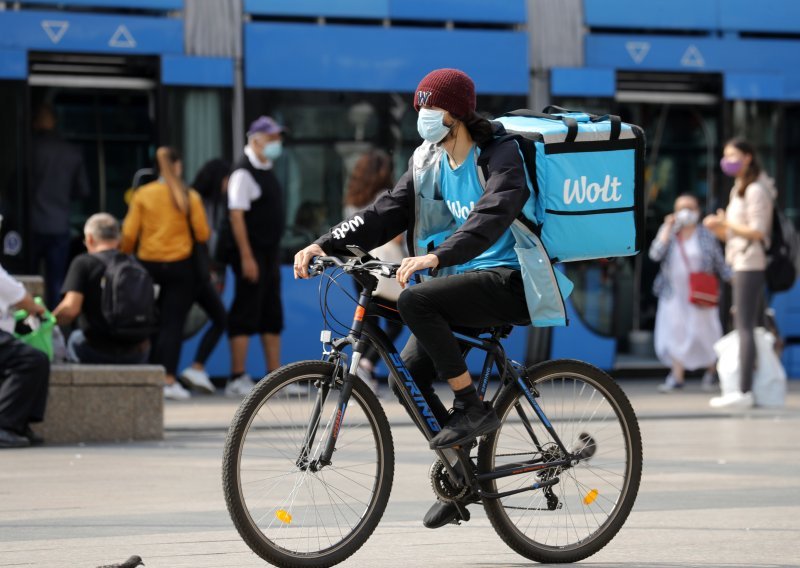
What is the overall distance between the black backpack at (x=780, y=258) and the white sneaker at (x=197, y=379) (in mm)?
4137

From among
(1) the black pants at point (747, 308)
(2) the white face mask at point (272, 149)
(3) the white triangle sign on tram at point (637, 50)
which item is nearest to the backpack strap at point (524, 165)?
(1) the black pants at point (747, 308)

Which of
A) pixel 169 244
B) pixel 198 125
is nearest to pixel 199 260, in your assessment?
pixel 169 244

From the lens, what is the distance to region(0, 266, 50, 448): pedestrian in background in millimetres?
9078

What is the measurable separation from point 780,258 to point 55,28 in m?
5.48

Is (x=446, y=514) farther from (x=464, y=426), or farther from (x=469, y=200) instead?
(x=469, y=200)

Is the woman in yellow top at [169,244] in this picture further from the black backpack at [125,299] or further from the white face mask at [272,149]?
the black backpack at [125,299]

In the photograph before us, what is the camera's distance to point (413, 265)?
5.11 meters

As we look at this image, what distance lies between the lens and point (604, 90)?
13.9 metres

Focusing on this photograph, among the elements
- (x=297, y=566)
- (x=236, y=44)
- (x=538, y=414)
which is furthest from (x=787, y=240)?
(x=297, y=566)

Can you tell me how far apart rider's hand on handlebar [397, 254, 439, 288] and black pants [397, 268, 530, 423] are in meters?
0.16

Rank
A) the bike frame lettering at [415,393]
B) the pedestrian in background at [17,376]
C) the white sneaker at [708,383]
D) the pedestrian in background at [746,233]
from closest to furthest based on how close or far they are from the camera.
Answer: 1. the bike frame lettering at [415,393]
2. the pedestrian in background at [17,376]
3. the pedestrian in background at [746,233]
4. the white sneaker at [708,383]

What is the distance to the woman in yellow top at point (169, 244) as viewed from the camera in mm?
11953

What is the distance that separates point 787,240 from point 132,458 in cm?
534

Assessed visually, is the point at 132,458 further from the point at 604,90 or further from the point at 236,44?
the point at 604,90
